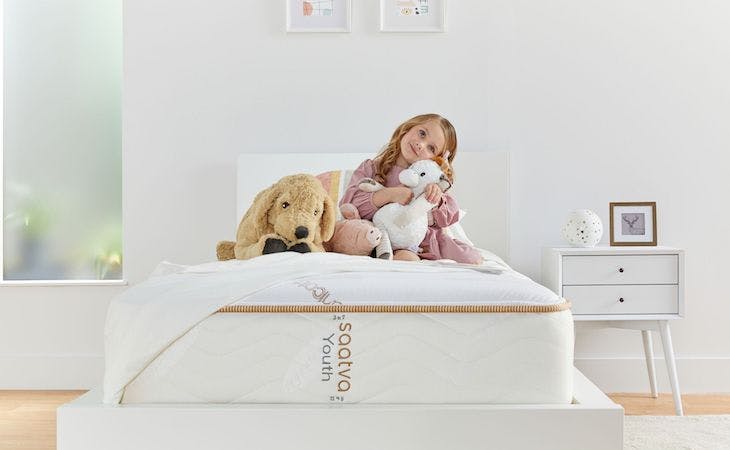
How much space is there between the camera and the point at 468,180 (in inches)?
123

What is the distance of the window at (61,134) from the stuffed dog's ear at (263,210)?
137 cm

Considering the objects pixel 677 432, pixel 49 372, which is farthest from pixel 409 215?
pixel 49 372

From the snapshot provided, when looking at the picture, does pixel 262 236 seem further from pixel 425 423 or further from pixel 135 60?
pixel 135 60

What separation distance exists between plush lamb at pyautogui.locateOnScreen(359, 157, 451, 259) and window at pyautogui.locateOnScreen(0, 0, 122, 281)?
149 centimetres

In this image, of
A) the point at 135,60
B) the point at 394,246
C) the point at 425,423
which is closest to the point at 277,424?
the point at 425,423

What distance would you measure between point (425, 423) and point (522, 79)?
6.59 feet

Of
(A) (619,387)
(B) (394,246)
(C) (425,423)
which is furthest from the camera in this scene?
(A) (619,387)

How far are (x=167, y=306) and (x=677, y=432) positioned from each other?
1674 mm

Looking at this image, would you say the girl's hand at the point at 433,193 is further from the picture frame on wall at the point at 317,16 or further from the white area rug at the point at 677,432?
the picture frame on wall at the point at 317,16

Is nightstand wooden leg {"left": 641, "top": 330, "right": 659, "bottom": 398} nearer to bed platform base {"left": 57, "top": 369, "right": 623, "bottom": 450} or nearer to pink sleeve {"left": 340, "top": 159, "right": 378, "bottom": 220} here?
pink sleeve {"left": 340, "top": 159, "right": 378, "bottom": 220}

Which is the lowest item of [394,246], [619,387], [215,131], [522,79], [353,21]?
[619,387]

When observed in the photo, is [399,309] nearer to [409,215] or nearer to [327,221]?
[327,221]

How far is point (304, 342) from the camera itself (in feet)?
5.27

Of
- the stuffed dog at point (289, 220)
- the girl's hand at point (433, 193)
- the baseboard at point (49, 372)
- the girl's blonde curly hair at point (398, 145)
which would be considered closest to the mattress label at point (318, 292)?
the stuffed dog at point (289, 220)
